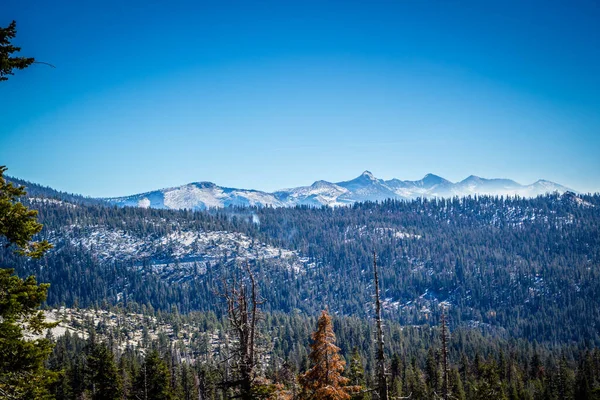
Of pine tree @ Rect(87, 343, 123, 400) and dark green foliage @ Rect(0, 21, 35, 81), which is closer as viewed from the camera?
dark green foliage @ Rect(0, 21, 35, 81)

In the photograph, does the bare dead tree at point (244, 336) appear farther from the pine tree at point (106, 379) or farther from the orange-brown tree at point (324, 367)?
the pine tree at point (106, 379)

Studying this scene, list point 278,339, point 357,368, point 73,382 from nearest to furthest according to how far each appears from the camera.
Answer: point 357,368 < point 73,382 < point 278,339

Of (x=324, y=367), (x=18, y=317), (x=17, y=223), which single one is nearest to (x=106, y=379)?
(x=324, y=367)

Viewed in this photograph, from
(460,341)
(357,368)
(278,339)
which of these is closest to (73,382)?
(357,368)

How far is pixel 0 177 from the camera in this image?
1423 centimetres

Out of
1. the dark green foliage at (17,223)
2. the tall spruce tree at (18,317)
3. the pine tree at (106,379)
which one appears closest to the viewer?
the tall spruce tree at (18,317)

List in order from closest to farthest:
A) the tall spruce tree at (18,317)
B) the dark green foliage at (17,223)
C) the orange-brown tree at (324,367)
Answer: the tall spruce tree at (18,317) → the dark green foliage at (17,223) → the orange-brown tree at (324,367)

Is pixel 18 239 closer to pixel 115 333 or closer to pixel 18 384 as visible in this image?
pixel 18 384

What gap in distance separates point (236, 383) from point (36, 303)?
8.77m

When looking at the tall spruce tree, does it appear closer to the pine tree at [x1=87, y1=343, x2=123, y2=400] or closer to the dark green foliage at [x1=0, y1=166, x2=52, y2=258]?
the dark green foliage at [x1=0, y1=166, x2=52, y2=258]

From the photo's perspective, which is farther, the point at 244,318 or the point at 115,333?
the point at 115,333

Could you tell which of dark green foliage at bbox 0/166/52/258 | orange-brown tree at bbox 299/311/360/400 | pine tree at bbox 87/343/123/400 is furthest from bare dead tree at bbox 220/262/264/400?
pine tree at bbox 87/343/123/400

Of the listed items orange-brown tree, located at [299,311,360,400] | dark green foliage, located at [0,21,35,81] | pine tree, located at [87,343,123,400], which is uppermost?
dark green foliage, located at [0,21,35,81]

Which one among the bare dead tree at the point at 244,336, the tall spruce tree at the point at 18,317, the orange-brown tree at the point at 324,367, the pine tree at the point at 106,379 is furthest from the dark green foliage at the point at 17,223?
the pine tree at the point at 106,379
